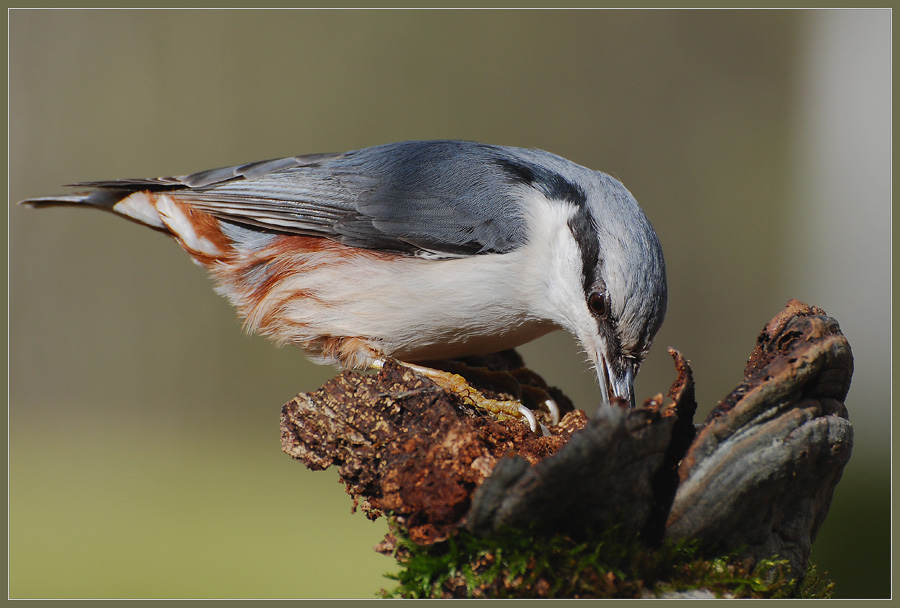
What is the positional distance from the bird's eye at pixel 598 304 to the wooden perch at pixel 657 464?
0.63m

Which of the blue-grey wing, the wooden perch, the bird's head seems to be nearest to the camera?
the wooden perch

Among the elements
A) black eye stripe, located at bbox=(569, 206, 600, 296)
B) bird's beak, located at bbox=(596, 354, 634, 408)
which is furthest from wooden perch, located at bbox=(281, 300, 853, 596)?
black eye stripe, located at bbox=(569, 206, 600, 296)

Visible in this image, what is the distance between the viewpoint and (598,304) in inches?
100.0

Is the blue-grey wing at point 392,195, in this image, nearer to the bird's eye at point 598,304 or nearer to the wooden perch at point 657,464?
the bird's eye at point 598,304

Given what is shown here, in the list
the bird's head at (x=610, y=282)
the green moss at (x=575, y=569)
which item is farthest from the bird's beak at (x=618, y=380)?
the green moss at (x=575, y=569)

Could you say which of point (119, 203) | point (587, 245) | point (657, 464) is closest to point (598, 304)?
point (587, 245)

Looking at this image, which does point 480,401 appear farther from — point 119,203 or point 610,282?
point 119,203

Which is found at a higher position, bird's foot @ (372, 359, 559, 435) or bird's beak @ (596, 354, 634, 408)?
bird's beak @ (596, 354, 634, 408)

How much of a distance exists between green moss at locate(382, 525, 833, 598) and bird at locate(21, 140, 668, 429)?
864 mm

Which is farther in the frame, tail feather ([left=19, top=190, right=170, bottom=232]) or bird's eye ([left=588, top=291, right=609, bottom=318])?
tail feather ([left=19, top=190, right=170, bottom=232])

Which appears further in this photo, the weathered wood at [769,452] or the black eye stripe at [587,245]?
the black eye stripe at [587,245]

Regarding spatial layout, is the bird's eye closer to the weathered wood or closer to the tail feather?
the weathered wood

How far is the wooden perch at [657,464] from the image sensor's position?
1.53 metres

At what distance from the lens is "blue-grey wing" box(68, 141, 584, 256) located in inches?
111
